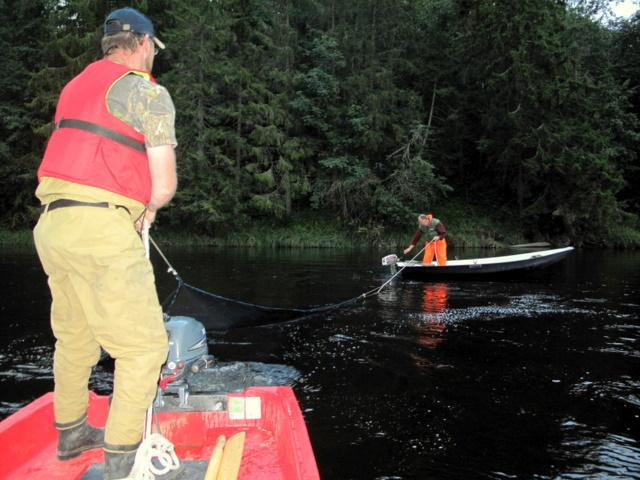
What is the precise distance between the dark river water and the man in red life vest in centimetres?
180

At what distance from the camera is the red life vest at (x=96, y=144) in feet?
7.18

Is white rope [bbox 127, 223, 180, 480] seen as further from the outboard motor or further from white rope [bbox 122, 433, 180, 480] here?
the outboard motor

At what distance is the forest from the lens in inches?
1032

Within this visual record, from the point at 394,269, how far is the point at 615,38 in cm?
2960

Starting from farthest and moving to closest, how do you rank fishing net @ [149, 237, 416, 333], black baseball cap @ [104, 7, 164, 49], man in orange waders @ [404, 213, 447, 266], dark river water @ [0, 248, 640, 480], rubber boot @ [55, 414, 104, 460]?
1. man in orange waders @ [404, 213, 447, 266]
2. fishing net @ [149, 237, 416, 333]
3. dark river water @ [0, 248, 640, 480]
4. rubber boot @ [55, 414, 104, 460]
5. black baseball cap @ [104, 7, 164, 49]

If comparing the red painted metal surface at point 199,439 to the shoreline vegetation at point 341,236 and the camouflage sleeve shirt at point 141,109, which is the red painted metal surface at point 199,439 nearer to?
the camouflage sleeve shirt at point 141,109

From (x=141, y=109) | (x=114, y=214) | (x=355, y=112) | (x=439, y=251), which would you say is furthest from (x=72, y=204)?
(x=355, y=112)

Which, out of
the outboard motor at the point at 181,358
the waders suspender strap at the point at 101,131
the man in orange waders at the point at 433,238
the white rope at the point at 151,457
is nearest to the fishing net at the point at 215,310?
the outboard motor at the point at 181,358

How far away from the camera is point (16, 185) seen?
2870cm

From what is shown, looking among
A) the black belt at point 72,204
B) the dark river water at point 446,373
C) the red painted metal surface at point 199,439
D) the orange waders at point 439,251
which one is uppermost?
the black belt at point 72,204

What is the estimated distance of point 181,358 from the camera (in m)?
3.06

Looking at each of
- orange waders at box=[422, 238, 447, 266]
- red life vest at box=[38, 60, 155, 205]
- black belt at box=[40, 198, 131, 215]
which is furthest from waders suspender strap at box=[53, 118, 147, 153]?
orange waders at box=[422, 238, 447, 266]

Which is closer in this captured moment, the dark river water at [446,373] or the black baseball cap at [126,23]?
the black baseball cap at [126,23]

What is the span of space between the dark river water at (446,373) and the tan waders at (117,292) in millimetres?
1765
